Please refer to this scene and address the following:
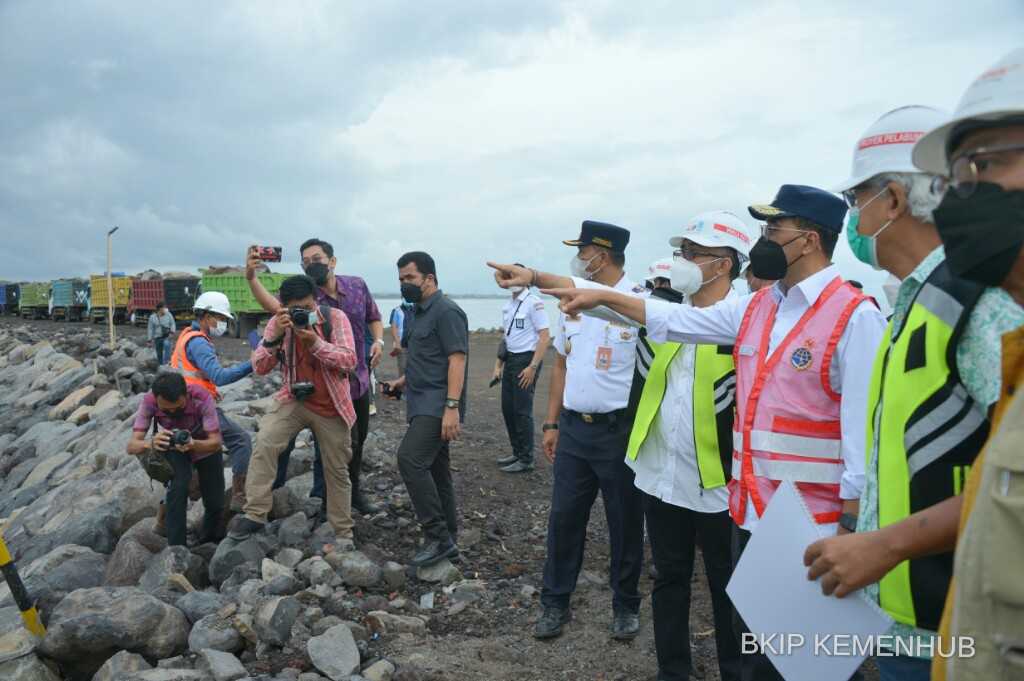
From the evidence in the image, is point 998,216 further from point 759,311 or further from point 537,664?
point 537,664

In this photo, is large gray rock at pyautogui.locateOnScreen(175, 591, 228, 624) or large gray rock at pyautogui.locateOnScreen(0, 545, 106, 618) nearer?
large gray rock at pyautogui.locateOnScreen(175, 591, 228, 624)

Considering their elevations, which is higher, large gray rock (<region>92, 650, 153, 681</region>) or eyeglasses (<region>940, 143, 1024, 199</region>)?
eyeglasses (<region>940, 143, 1024, 199</region>)

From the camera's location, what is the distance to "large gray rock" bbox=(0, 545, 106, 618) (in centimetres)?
503

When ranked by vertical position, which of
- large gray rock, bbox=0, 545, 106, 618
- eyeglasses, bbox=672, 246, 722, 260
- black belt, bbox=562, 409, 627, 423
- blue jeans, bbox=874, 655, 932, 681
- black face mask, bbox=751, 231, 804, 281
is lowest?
large gray rock, bbox=0, 545, 106, 618

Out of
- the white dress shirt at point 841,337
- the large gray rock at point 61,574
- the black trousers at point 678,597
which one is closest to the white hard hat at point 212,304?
the large gray rock at point 61,574

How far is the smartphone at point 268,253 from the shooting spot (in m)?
5.27

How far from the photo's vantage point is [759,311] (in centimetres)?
282

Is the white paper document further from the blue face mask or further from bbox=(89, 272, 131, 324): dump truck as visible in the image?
bbox=(89, 272, 131, 324): dump truck

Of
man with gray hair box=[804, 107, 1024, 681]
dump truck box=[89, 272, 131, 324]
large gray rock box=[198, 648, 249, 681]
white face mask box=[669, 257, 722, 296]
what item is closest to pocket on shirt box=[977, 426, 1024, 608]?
man with gray hair box=[804, 107, 1024, 681]

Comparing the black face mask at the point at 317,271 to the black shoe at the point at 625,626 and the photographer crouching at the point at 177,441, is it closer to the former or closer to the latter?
the photographer crouching at the point at 177,441

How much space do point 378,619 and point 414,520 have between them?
6.62 ft

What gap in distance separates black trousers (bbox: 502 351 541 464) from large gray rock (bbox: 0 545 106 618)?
3953mm

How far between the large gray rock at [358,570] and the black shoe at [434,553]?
302mm

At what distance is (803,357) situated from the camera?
98.6 inches
